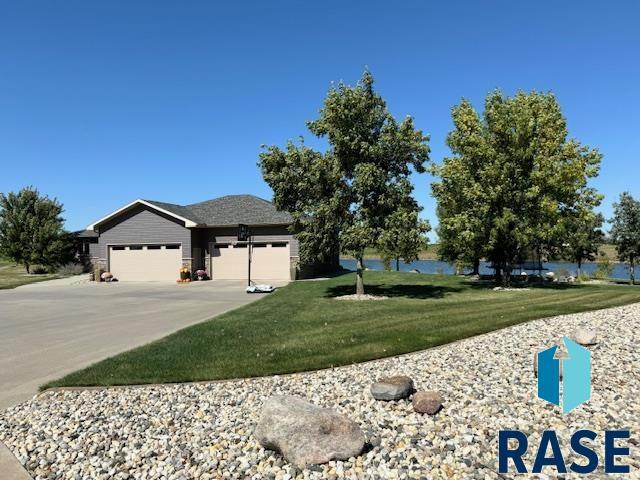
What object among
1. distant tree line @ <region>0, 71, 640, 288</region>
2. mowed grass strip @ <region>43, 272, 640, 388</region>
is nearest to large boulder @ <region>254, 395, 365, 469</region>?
mowed grass strip @ <region>43, 272, 640, 388</region>

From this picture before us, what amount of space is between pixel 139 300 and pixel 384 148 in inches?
483

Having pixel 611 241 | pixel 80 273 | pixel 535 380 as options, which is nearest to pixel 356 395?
pixel 535 380

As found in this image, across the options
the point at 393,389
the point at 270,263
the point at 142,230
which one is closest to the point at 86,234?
the point at 142,230

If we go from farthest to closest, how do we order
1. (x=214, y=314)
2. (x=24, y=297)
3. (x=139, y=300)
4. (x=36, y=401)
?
1. (x=24, y=297)
2. (x=139, y=300)
3. (x=214, y=314)
4. (x=36, y=401)

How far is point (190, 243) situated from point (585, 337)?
25.4m

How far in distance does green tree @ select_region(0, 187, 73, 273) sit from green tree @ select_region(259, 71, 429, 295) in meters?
27.2

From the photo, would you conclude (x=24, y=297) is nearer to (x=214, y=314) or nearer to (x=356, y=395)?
(x=214, y=314)

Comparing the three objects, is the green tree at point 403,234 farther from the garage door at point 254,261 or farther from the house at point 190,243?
the garage door at point 254,261

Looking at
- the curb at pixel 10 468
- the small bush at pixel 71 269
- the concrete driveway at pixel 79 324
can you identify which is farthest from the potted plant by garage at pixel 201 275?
the curb at pixel 10 468

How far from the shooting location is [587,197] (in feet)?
69.4

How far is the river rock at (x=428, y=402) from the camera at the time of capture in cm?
540

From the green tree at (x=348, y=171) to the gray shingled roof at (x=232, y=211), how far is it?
10.6 meters

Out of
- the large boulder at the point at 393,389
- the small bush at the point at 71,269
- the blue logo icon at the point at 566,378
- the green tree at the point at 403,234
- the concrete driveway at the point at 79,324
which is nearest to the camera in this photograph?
the blue logo icon at the point at 566,378

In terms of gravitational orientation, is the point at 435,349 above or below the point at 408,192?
below
